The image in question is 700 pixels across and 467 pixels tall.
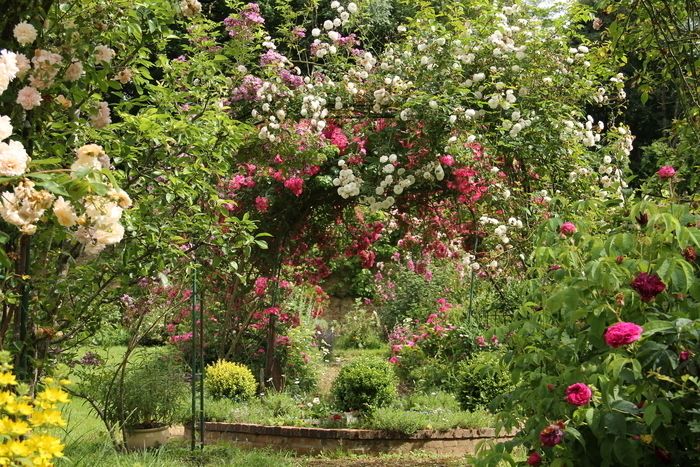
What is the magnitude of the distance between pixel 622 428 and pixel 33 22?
2.67 m

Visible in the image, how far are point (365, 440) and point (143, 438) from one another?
177 cm

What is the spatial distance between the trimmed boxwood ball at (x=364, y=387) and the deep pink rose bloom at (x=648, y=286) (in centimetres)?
447

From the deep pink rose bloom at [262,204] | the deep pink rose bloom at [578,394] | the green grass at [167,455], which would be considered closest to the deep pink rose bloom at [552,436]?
the deep pink rose bloom at [578,394]

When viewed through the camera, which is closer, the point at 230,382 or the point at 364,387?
the point at 364,387

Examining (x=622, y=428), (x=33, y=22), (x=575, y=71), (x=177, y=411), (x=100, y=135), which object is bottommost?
(x=177, y=411)

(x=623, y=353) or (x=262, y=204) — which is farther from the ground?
(x=262, y=204)

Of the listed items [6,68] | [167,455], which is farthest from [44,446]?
[167,455]

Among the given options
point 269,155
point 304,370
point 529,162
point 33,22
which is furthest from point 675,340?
point 304,370

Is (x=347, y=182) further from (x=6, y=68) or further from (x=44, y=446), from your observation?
(x=44, y=446)

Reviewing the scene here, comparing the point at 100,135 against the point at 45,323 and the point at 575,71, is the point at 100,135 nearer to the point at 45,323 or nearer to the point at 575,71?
the point at 45,323

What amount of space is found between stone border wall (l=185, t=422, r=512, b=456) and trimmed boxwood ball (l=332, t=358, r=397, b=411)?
444 mm

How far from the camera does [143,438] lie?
19.0 ft

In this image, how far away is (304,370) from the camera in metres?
8.34

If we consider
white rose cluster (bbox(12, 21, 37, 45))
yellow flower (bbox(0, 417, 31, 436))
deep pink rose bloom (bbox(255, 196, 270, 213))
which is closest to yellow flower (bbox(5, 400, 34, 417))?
yellow flower (bbox(0, 417, 31, 436))
